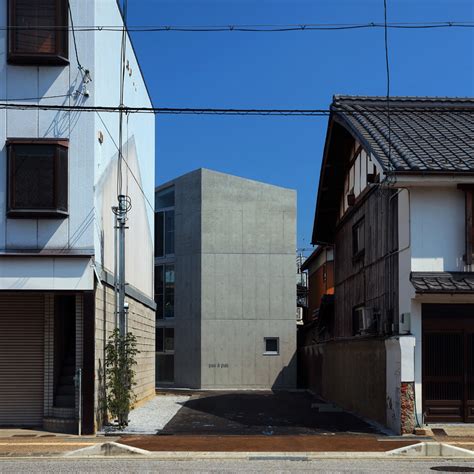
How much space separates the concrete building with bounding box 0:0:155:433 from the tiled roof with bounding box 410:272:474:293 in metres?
6.77

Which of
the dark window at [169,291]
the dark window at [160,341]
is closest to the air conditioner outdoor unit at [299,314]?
the dark window at [169,291]

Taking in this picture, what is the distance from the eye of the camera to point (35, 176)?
1667 cm

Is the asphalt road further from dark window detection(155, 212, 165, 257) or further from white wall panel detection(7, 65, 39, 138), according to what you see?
dark window detection(155, 212, 165, 257)

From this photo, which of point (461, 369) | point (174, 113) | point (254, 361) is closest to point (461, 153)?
point (461, 369)

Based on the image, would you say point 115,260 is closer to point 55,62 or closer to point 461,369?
point 55,62

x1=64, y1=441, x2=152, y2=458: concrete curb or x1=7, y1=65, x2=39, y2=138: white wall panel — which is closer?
x1=64, y1=441, x2=152, y2=458: concrete curb

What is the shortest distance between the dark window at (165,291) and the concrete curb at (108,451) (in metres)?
28.2

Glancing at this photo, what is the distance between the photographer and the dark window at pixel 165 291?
4275cm

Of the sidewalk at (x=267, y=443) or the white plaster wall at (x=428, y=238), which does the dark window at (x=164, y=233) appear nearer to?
the white plaster wall at (x=428, y=238)

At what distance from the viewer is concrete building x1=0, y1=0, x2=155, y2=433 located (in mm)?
16531

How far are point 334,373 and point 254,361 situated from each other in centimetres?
1266

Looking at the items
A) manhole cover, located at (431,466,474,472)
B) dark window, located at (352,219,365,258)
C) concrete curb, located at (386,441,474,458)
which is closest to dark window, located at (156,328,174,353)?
dark window, located at (352,219,365,258)

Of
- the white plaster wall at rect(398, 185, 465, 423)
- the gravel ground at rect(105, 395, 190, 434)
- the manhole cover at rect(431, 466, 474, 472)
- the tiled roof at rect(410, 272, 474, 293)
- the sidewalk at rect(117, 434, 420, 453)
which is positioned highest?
the white plaster wall at rect(398, 185, 465, 423)

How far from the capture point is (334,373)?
27.5 m
